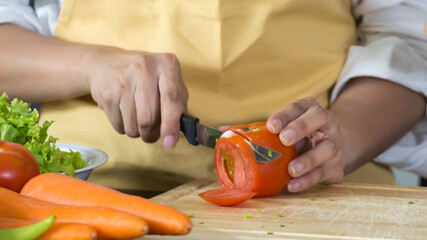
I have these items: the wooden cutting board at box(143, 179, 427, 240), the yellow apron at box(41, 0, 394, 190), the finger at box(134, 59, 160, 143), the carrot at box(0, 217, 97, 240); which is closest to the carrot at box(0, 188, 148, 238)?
the carrot at box(0, 217, 97, 240)

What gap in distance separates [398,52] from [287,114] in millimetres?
457

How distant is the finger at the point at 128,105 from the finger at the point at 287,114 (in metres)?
0.25

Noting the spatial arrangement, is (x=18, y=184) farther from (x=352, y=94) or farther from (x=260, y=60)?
(x=352, y=94)

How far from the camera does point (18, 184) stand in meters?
0.80

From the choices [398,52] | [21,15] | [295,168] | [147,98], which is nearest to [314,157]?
[295,168]

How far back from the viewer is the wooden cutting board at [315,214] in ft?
2.68

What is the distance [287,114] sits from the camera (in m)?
1.09

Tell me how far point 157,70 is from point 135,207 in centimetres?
48

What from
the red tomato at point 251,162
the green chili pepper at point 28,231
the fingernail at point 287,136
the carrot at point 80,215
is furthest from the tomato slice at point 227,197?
the green chili pepper at point 28,231

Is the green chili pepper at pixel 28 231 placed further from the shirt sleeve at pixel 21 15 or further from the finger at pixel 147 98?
the shirt sleeve at pixel 21 15

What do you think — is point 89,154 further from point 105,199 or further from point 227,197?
point 105,199

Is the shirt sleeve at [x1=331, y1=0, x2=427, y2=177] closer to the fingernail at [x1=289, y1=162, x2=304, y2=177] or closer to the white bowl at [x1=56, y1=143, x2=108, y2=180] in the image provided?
the fingernail at [x1=289, y1=162, x2=304, y2=177]

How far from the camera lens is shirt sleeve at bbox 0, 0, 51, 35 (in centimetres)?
131

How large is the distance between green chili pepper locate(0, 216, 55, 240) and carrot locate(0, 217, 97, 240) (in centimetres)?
4
